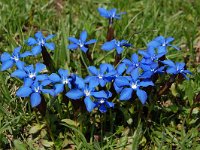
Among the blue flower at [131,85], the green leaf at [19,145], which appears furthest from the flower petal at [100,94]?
the green leaf at [19,145]

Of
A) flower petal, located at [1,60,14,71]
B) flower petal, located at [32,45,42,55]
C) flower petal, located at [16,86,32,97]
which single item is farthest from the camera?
flower petal, located at [32,45,42,55]

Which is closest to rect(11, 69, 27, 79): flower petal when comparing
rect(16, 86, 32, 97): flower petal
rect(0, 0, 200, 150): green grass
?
rect(16, 86, 32, 97): flower petal

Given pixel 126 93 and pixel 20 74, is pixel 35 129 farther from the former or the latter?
pixel 126 93

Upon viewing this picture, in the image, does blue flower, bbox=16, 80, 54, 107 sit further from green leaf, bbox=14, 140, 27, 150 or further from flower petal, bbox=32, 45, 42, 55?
green leaf, bbox=14, 140, 27, 150

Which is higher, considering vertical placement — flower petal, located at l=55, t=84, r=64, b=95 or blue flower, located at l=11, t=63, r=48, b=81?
blue flower, located at l=11, t=63, r=48, b=81

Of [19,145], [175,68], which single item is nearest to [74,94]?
[19,145]

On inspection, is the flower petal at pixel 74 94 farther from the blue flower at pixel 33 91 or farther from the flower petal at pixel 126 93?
the flower petal at pixel 126 93

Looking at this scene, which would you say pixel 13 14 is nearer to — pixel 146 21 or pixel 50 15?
pixel 50 15
